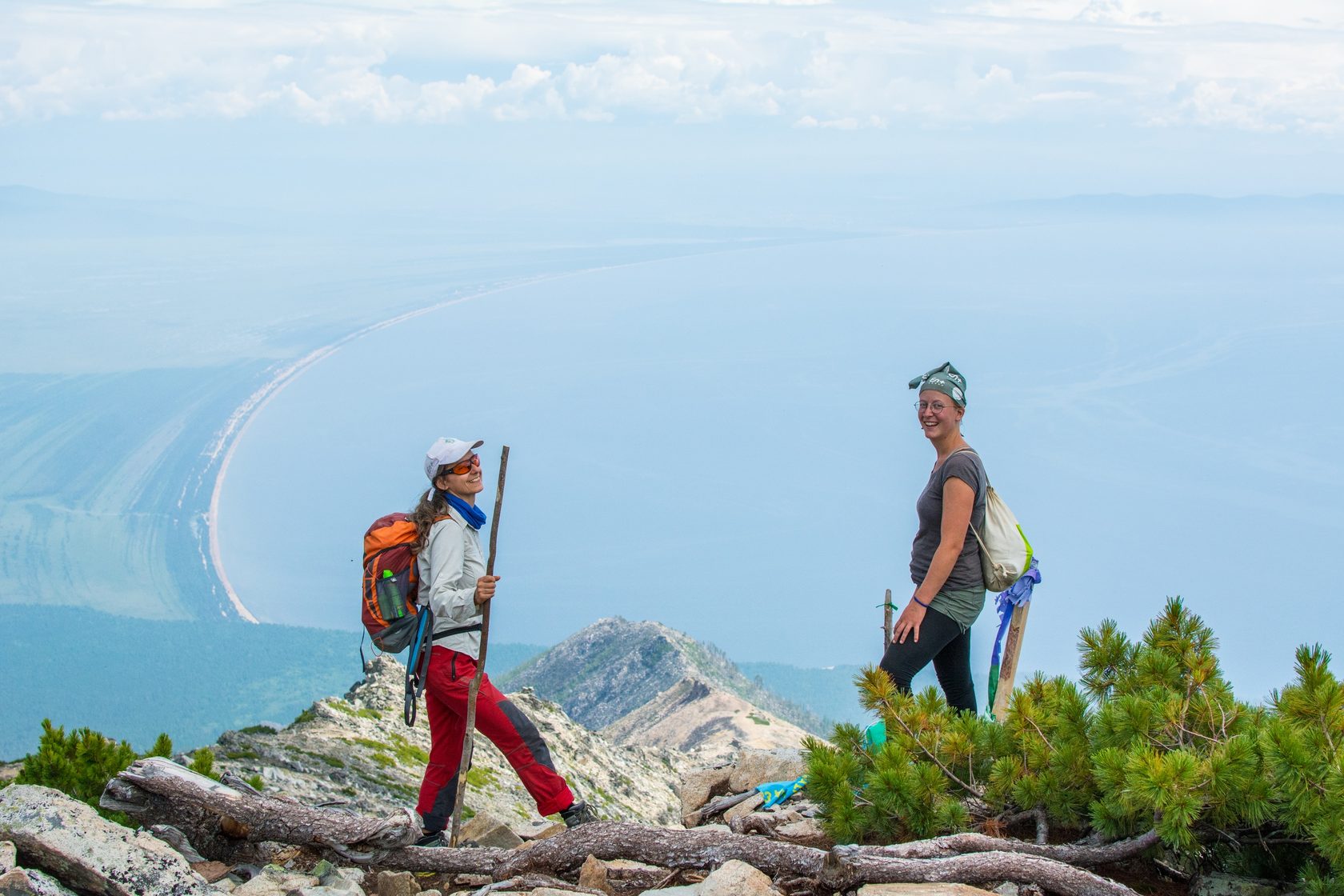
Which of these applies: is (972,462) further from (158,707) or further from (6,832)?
(158,707)

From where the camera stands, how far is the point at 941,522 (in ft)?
22.9

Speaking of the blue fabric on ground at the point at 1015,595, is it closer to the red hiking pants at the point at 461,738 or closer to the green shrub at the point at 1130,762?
the green shrub at the point at 1130,762

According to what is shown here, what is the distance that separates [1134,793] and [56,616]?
151 m

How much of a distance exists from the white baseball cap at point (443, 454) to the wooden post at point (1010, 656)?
11.1 ft

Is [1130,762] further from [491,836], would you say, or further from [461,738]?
[491,836]

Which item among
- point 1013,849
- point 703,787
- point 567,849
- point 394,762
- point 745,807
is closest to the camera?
point 1013,849

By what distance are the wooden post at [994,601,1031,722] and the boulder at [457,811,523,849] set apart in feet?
10.2

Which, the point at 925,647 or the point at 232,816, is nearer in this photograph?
the point at 232,816

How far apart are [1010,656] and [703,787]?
336 centimetres

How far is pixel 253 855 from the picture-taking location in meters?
6.84

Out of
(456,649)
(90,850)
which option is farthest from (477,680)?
(90,850)

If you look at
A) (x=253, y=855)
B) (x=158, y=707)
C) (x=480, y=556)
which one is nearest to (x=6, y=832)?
(x=253, y=855)

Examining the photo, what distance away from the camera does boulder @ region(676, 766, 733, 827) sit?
31.9 ft

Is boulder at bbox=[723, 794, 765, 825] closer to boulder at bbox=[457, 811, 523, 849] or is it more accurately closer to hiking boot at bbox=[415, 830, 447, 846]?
boulder at bbox=[457, 811, 523, 849]
